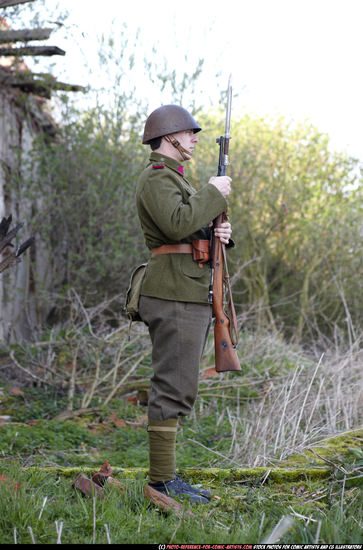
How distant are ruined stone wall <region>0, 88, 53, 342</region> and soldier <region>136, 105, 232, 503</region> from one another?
15.4 ft

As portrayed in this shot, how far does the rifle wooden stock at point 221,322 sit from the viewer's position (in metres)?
3.23

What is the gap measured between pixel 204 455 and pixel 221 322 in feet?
6.04

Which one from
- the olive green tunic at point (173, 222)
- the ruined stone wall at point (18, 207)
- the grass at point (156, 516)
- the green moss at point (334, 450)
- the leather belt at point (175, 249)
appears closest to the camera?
the grass at point (156, 516)

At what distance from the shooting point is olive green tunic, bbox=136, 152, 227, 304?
10.1ft

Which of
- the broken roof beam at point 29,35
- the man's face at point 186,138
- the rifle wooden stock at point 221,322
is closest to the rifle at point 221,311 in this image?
the rifle wooden stock at point 221,322

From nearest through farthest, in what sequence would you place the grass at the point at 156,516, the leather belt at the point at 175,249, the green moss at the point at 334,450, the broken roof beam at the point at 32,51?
the grass at the point at 156,516
the leather belt at the point at 175,249
the green moss at the point at 334,450
the broken roof beam at the point at 32,51

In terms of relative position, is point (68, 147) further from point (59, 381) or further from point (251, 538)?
point (251, 538)

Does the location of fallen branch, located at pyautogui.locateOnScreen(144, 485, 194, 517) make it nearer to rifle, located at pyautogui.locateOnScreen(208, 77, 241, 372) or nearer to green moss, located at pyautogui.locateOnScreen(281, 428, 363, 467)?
rifle, located at pyautogui.locateOnScreen(208, 77, 241, 372)

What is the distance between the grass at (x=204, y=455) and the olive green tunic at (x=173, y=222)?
102 centimetres

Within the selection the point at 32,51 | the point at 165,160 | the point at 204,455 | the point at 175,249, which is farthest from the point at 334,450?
the point at 32,51

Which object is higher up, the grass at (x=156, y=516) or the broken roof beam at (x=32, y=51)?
the broken roof beam at (x=32, y=51)

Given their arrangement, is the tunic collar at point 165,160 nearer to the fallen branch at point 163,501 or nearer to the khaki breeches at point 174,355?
the khaki breeches at point 174,355

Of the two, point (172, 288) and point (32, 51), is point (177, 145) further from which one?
point (32, 51)

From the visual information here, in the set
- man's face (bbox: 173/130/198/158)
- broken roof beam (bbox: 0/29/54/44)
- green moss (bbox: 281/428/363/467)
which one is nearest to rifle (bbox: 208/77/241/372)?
man's face (bbox: 173/130/198/158)
